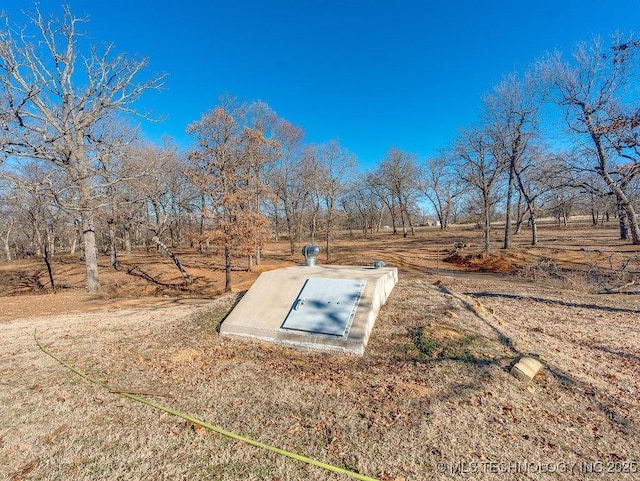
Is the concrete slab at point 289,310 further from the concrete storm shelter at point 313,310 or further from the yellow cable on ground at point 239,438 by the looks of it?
the yellow cable on ground at point 239,438

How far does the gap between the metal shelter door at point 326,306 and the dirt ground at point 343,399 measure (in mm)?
484

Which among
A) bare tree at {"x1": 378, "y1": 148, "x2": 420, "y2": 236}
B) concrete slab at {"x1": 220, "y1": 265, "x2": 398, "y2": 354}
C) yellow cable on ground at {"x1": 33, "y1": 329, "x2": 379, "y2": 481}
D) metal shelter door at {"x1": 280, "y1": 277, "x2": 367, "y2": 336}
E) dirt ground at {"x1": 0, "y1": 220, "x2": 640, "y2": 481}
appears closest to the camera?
yellow cable on ground at {"x1": 33, "y1": 329, "x2": 379, "y2": 481}

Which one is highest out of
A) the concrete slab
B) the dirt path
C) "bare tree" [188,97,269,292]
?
"bare tree" [188,97,269,292]

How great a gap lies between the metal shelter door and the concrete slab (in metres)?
0.08

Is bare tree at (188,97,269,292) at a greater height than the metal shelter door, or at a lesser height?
greater

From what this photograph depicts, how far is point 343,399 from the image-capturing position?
Answer: 366 centimetres

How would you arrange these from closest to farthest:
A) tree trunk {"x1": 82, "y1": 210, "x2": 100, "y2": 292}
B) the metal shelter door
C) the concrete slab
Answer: the concrete slab
the metal shelter door
tree trunk {"x1": 82, "y1": 210, "x2": 100, "y2": 292}

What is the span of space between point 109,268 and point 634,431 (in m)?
22.4

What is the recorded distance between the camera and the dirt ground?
2.67 meters

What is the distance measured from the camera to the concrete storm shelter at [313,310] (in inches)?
198

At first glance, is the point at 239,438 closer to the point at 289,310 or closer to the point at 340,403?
the point at 340,403

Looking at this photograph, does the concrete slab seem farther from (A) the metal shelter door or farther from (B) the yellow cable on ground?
(B) the yellow cable on ground

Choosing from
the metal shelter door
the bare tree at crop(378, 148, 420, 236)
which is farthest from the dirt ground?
the bare tree at crop(378, 148, 420, 236)

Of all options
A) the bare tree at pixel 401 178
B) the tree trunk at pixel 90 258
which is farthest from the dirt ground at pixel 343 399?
the bare tree at pixel 401 178
